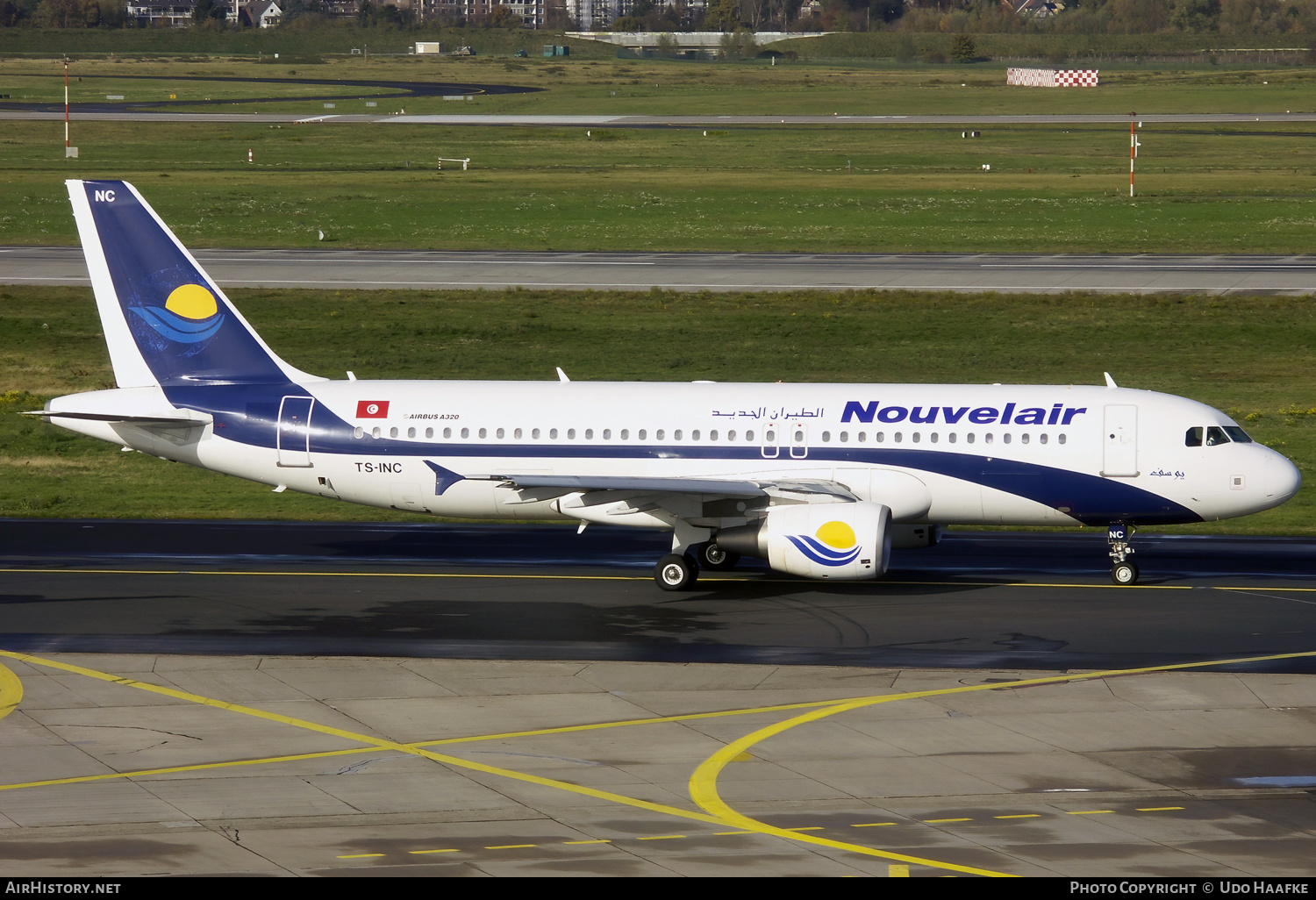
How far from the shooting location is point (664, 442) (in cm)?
3425

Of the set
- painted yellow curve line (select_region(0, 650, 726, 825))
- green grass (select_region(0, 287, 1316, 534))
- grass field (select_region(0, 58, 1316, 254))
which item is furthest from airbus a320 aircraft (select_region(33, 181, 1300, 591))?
grass field (select_region(0, 58, 1316, 254))

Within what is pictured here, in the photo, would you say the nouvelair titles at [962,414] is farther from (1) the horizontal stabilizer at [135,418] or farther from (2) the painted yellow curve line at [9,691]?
(2) the painted yellow curve line at [9,691]

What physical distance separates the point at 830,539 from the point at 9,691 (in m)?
15.4

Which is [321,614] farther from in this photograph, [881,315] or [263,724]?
[881,315]

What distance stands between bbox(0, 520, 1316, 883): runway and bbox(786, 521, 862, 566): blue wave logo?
120 cm

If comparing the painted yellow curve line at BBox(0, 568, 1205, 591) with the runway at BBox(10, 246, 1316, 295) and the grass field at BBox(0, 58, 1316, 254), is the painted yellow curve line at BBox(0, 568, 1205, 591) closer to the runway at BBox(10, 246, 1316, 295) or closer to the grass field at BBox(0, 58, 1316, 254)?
the runway at BBox(10, 246, 1316, 295)

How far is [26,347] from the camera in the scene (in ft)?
206

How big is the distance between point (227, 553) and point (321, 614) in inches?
267

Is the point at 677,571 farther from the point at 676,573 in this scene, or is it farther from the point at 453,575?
the point at 453,575

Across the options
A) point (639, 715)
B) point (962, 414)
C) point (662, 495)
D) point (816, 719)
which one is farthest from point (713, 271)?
point (816, 719)

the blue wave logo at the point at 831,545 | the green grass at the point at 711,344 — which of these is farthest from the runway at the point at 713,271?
the blue wave logo at the point at 831,545

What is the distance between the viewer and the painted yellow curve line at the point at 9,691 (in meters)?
24.7
